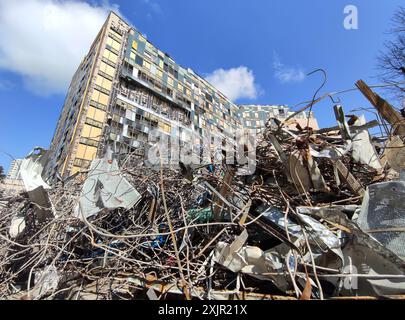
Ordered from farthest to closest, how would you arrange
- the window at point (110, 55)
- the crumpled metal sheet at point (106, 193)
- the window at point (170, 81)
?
1. the window at point (170, 81)
2. the window at point (110, 55)
3. the crumpled metal sheet at point (106, 193)

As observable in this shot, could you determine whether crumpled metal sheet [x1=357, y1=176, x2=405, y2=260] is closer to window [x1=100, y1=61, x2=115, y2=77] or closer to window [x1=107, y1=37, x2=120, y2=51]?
window [x1=100, y1=61, x2=115, y2=77]

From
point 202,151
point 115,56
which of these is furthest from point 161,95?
point 202,151

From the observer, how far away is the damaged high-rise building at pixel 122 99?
19.1 meters

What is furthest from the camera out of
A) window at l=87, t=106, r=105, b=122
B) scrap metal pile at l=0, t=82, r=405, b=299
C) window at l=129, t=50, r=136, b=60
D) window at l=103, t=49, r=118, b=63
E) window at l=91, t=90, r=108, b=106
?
window at l=129, t=50, r=136, b=60

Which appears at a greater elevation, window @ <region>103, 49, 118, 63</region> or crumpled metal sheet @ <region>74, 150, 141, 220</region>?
window @ <region>103, 49, 118, 63</region>

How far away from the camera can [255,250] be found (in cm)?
136

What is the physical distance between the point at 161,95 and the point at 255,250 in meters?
24.8

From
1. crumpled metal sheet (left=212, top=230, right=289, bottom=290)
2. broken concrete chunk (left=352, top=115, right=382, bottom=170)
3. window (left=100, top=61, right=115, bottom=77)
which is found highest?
window (left=100, top=61, right=115, bottom=77)

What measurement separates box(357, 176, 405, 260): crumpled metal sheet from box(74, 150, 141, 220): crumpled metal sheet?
180cm

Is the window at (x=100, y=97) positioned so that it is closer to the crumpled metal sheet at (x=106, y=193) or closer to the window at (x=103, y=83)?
the window at (x=103, y=83)

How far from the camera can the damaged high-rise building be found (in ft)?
62.8

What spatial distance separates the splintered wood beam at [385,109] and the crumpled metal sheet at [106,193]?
2.51m

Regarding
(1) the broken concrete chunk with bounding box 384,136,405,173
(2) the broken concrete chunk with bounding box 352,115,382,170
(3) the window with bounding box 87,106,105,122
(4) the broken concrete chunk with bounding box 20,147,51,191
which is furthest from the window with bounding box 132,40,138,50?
(1) the broken concrete chunk with bounding box 384,136,405,173

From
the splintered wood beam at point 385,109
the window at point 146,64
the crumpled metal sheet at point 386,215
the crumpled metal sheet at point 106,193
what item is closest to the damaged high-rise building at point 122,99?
the window at point 146,64
